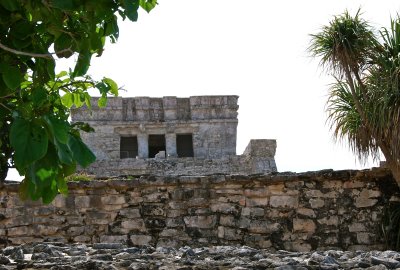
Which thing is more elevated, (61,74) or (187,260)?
(61,74)

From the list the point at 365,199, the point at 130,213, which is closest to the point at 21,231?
the point at 130,213

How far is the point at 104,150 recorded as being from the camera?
25.0 m

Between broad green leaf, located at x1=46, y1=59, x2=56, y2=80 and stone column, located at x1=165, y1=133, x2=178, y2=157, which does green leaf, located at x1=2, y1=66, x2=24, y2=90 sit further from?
stone column, located at x1=165, y1=133, x2=178, y2=157

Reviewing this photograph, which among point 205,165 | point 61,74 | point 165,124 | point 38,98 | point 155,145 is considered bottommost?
point 38,98

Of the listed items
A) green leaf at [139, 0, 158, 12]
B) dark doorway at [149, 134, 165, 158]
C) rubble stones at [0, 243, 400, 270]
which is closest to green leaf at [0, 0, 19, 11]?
green leaf at [139, 0, 158, 12]

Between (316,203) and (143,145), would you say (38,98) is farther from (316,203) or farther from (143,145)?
(143,145)

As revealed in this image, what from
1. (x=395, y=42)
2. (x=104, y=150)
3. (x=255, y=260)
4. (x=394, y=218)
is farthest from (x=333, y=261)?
(x=104, y=150)

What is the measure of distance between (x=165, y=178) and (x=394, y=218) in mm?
2452

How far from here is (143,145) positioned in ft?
84.3

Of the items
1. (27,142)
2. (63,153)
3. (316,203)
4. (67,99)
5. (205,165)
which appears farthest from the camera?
(205,165)

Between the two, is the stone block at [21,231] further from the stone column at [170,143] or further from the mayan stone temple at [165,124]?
the stone column at [170,143]

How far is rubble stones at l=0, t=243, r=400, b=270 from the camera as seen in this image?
404 cm

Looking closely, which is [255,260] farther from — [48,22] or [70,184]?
[70,184]

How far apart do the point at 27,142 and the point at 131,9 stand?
606 millimetres
